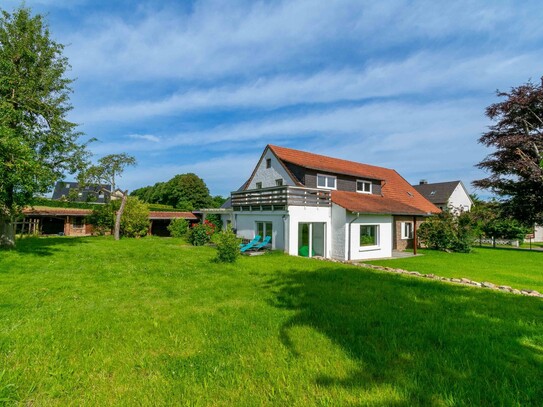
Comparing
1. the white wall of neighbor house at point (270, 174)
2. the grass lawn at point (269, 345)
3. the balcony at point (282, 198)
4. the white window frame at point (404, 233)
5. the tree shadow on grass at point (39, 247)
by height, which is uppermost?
the white wall of neighbor house at point (270, 174)

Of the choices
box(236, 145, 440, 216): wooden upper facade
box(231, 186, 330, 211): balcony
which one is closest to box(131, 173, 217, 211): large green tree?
box(236, 145, 440, 216): wooden upper facade

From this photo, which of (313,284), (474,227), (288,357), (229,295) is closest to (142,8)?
(229,295)

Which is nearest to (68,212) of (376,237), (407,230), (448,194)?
(376,237)

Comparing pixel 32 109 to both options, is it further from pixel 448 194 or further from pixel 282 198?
pixel 448 194

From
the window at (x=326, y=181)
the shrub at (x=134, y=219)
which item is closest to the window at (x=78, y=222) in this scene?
the shrub at (x=134, y=219)

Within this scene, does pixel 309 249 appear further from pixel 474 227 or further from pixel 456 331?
pixel 474 227

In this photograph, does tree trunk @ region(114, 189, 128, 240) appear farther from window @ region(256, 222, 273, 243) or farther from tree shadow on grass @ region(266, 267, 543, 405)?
tree shadow on grass @ region(266, 267, 543, 405)

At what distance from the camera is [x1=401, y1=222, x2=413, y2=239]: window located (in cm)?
2227

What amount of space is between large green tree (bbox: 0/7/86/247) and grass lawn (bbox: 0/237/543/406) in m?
8.00

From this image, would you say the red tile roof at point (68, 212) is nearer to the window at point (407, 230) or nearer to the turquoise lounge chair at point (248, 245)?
the turquoise lounge chair at point (248, 245)

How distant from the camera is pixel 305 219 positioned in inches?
612

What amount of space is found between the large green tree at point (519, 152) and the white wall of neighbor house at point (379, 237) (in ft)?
26.7

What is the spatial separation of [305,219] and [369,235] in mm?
4658

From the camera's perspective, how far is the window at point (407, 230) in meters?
22.3
